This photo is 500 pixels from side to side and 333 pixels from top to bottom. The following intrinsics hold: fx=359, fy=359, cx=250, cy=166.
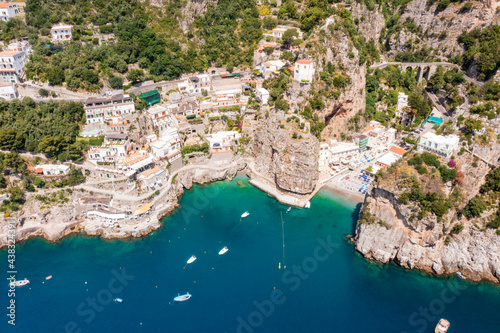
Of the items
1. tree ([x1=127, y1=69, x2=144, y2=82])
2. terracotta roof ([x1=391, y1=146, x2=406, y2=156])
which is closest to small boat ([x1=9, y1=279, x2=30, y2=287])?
tree ([x1=127, y1=69, x2=144, y2=82])

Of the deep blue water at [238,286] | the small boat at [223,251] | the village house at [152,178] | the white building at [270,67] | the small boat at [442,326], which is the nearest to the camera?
the small boat at [442,326]

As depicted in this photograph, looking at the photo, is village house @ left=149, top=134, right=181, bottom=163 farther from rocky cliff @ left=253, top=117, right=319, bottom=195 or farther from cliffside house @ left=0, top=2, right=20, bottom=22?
cliffside house @ left=0, top=2, right=20, bottom=22

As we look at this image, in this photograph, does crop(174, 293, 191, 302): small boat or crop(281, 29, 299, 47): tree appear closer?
crop(174, 293, 191, 302): small boat

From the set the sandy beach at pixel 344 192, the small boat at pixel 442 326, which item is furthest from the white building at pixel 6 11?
the small boat at pixel 442 326

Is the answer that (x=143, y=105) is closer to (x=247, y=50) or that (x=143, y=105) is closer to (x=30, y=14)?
(x=247, y=50)

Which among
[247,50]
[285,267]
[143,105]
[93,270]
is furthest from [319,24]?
[93,270]

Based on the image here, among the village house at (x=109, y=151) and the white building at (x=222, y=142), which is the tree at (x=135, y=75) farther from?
the white building at (x=222, y=142)

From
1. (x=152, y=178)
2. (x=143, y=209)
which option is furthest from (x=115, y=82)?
(x=143, y=209)
